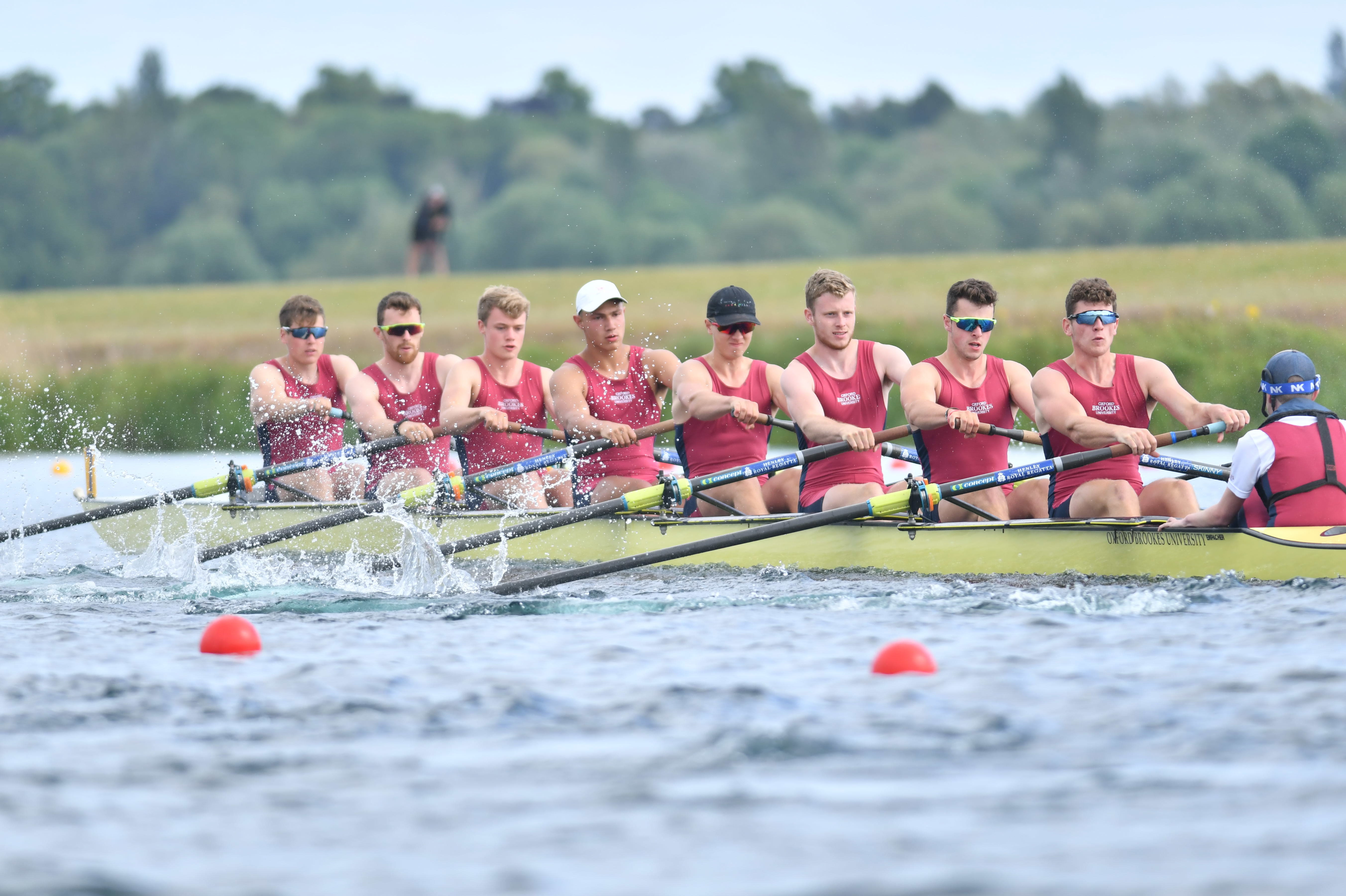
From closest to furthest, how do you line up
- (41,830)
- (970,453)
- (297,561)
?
1. (41,830)
2. (970,453)
3. (297,561)

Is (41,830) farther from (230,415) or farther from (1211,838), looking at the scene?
(230,415)

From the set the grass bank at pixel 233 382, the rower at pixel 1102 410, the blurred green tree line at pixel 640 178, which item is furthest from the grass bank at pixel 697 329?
the blurred green tree line at pixel 640 178

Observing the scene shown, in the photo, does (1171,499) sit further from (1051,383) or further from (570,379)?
(570,379)

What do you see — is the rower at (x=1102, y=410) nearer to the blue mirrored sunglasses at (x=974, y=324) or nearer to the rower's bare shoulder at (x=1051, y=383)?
the rower's bare shoulder at (x=1051, y=383)

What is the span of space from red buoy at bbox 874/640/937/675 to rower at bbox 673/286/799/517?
3.08 metres

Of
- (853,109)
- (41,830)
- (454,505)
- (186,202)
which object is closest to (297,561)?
(454,505)

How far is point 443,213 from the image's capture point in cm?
4094

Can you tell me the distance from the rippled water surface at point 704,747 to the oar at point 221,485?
2.60m

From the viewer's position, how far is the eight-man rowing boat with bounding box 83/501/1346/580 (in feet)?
24.3

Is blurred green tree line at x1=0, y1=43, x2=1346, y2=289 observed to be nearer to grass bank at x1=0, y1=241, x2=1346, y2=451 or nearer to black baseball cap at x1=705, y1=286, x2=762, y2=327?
grass bank at x1=0, y1=241, x2=1346, y2=451

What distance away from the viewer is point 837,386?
9062 mm

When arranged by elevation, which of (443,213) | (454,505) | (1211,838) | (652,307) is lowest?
(1211,838)

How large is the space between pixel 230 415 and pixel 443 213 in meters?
21.0

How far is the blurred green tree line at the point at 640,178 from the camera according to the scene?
51250 millimetres
